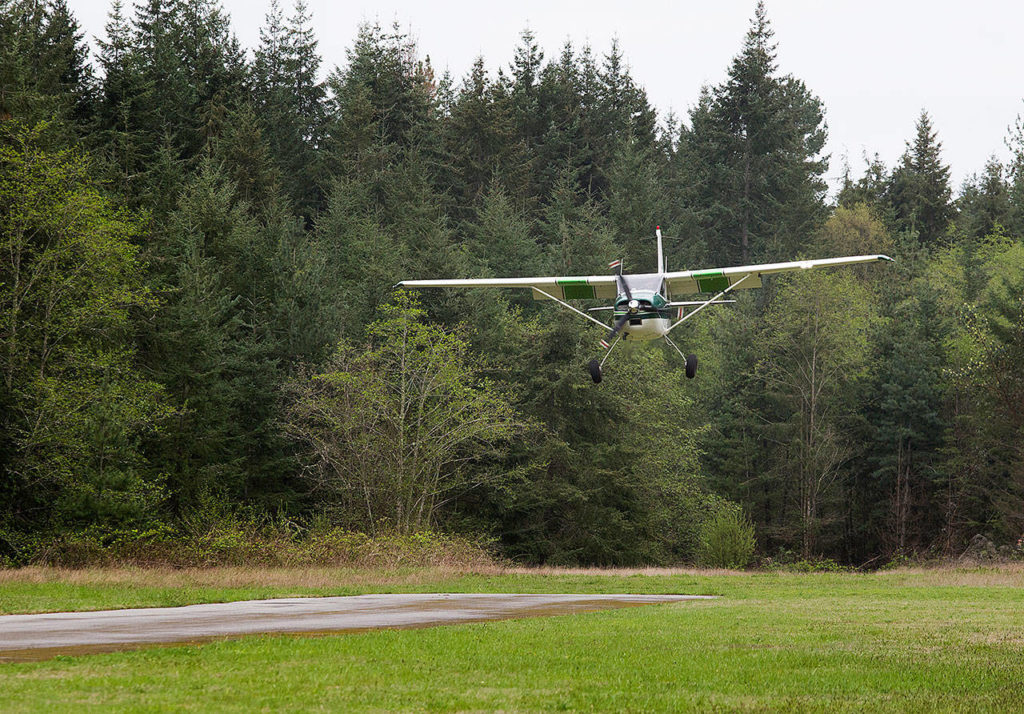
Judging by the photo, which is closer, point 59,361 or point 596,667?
point 596,667

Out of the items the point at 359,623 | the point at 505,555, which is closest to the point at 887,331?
the point at 505,555

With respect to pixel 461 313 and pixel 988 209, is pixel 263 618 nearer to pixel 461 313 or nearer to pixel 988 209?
pixel 461 313

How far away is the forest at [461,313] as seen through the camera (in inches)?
1470

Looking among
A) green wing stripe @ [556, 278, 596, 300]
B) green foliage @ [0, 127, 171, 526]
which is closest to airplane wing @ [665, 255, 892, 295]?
green wing stripe @ [556, 278, 596, 300]

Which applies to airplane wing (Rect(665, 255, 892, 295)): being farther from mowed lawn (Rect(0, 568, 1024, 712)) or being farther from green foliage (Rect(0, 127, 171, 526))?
green foliage (Rect(0, 127, 171, 526))

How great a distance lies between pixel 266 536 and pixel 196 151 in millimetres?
29986

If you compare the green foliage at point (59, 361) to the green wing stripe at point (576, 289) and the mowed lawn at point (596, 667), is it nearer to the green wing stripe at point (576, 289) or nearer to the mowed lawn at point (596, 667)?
the green wing stripe at point (576, 289)

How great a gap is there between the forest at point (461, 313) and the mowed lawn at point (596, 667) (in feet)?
63.5

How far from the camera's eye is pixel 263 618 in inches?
674

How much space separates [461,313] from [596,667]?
128 ft

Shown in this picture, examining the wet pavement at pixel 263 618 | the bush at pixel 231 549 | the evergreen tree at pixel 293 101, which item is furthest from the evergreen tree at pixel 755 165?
the wet pavement at pixel 263 618

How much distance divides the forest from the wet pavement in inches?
580

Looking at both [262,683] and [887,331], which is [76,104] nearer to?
[887,331]

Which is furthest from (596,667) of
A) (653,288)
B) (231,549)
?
(231,549)
